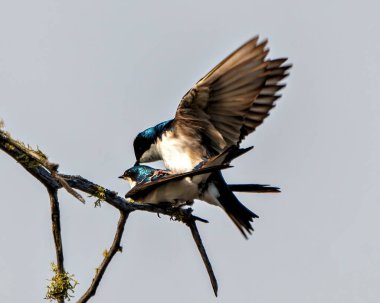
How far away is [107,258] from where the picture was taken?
3684 millimetres

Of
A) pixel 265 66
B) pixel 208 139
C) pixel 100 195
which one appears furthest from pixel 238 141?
pixel 100 195

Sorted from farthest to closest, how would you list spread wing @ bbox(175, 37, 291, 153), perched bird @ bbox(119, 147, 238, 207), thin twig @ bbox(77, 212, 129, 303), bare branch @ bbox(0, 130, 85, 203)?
perched bird @ bbox(119, 147, 238, 207)
spread wing @ bbox(175, 37, 291, 153)
thin twig @ bbox(77, 212, 129, 303)
bare branch @ bbox(0, 130, 85, 203)

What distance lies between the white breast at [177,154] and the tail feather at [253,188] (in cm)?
47

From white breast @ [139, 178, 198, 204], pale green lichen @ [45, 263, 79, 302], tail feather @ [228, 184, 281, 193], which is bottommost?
pale green lichen @ [45, 263, 79, 302]

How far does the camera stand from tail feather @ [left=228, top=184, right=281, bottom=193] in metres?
5.04

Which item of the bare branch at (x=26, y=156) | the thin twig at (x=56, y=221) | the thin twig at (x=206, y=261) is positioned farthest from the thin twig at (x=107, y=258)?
the bare branch at (x=26, y=156)

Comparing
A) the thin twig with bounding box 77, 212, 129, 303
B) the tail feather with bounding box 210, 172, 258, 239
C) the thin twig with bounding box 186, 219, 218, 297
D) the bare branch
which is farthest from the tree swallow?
the bare branch

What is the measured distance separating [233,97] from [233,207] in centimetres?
78

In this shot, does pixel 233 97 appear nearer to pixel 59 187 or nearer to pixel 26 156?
pixel 59 187

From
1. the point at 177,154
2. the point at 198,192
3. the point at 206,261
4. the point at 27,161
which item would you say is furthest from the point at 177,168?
the point at 27,161

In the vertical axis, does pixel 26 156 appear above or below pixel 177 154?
below

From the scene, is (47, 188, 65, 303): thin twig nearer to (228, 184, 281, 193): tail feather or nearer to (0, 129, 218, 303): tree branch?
(0, 129, 218, 303): tree branch

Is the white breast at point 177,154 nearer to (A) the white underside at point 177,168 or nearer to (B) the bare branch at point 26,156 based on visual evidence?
(A) the white underside at point 177,168

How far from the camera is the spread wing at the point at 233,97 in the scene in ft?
16.2
